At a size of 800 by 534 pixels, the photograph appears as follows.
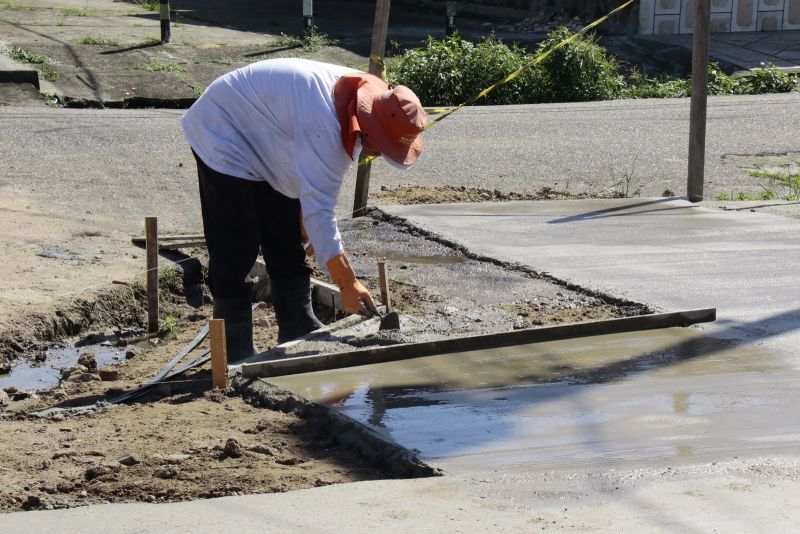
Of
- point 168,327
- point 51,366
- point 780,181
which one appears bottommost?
point 51,366

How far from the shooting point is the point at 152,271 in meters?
6.85

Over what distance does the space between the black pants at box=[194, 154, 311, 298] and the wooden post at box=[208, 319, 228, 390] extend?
23.3 inches

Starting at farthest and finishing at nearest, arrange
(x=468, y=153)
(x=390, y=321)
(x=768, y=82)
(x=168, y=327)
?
(x=768, y=82) < (x=468, y=153) < (x=168, y=327) < (x=390, y=321)

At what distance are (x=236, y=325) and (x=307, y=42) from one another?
48.1 feet

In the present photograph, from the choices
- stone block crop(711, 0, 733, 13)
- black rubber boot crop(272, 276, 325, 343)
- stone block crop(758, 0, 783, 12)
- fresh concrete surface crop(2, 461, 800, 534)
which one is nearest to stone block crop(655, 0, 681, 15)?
stone block crop(711, 0, 733, 13)

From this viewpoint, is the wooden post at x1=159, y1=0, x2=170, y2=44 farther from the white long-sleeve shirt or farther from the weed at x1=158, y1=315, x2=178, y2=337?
the white long-sleeve shirt

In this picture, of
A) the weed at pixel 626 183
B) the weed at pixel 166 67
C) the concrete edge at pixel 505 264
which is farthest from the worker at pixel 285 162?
the weed at pixel 166 67

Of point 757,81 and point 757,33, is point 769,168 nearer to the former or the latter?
point 757,81

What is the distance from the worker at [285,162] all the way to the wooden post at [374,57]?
266cm

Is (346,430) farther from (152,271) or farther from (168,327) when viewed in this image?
(168,327)

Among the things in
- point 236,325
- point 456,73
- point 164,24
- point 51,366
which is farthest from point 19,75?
point 236,325

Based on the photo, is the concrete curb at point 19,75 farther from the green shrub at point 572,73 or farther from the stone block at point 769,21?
the stone block at point 769,21

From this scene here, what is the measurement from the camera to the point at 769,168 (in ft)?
38.5

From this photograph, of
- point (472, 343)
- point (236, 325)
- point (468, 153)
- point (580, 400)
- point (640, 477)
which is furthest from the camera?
point (468, 153)
